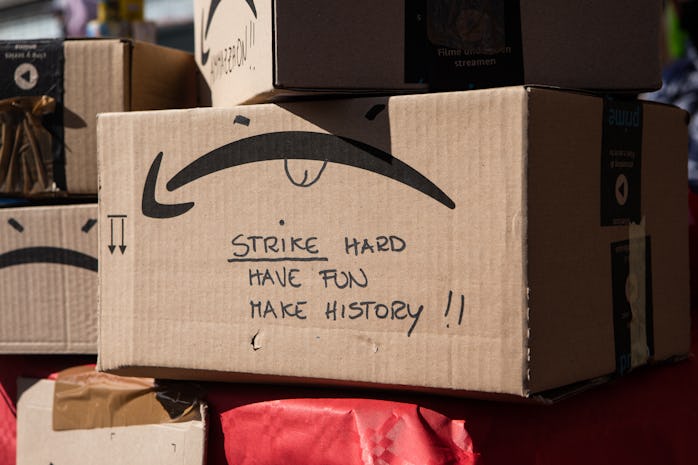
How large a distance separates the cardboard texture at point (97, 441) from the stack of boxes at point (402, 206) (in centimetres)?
8

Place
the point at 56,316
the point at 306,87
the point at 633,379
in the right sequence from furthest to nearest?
the point at 56,316, the point at 633,379, the point at 306,87

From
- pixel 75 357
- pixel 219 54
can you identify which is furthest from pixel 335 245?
pixel 75 357

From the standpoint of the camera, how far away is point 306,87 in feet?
2.84

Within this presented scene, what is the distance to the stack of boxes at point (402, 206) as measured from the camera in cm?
81

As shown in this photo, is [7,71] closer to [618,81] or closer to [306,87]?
[306,87]

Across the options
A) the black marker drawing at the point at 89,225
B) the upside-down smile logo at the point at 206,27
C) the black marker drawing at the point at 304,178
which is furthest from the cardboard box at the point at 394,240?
the upside-down smile logo at the point at 206,27

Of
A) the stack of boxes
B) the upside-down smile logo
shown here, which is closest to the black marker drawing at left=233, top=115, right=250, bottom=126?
the stack of boxes

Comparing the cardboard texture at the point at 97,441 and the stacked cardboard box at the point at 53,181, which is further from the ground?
the stacked cardboard box at the point at 53,181

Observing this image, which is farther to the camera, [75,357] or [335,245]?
[75,357]

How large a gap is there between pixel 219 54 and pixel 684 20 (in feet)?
5.63

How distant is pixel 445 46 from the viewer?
0.90 m

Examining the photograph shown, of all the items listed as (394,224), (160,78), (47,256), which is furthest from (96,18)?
(394,224)

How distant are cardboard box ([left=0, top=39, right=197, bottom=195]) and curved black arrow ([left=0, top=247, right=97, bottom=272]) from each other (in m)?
0.08

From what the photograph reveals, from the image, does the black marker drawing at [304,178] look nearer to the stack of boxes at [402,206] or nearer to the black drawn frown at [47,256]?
the stack of boxes at [402,206]
